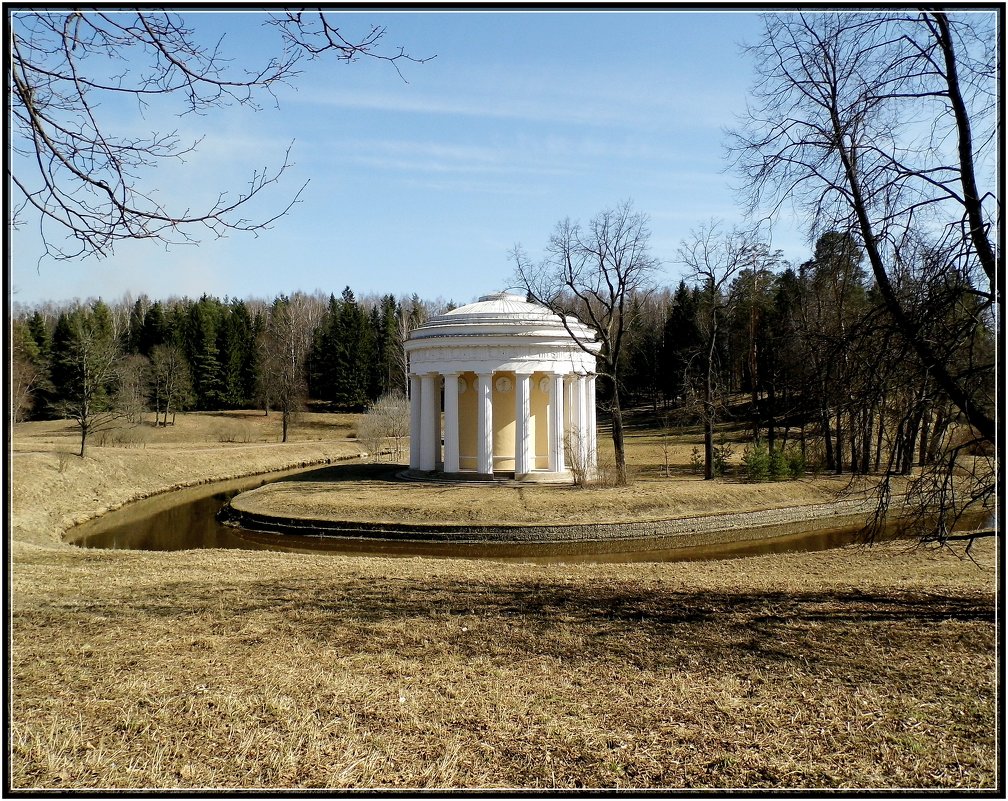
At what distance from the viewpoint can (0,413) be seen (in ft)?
11.1

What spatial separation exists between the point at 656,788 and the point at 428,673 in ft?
7.74

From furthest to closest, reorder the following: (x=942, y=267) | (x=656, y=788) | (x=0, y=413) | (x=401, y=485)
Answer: (x=401, y=485) < (x=942, y=267) < (x=656, y=788) < (x=0, y=413)

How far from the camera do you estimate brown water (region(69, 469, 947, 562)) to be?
18.5m

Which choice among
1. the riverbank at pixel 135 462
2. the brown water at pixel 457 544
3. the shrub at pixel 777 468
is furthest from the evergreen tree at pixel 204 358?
the shrub at pixel 777 468

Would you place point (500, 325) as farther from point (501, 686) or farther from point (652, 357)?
point (652, 357)

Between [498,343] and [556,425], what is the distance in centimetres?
413

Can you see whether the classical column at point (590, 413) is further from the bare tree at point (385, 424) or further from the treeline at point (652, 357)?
the bare tree at point (385, 424)

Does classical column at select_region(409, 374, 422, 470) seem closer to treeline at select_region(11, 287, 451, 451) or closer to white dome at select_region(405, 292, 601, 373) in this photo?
white dome at select_region(405, 292, 601, 373)

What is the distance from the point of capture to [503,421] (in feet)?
95.8

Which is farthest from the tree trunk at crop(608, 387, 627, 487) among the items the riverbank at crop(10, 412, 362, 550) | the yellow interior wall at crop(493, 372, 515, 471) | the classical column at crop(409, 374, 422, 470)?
the riverbank at crop(10, 412, 362, 550)

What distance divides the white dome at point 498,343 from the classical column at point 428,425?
3.43 feet

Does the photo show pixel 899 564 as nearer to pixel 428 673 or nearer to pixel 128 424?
pixel 428 673

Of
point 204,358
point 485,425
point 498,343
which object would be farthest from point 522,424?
point 204,358

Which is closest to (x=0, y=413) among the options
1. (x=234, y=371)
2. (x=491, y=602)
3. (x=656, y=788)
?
(x=656, y=788)
